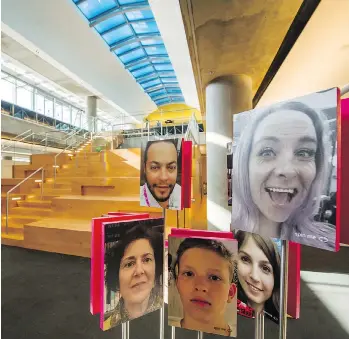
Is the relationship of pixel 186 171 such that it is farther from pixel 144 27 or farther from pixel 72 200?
pixel 144 27

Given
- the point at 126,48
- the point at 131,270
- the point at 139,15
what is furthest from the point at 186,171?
the point at 126,48

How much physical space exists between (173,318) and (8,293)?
2.46 m

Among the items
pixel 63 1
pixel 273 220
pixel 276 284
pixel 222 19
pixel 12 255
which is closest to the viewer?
pixel 273 220

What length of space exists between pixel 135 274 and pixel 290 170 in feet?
2.49

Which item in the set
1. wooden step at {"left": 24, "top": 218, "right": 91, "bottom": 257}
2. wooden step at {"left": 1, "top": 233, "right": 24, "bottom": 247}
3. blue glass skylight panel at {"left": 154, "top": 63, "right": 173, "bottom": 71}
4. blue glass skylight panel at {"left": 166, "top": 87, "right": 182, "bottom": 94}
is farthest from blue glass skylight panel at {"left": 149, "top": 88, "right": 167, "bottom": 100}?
wooden step at {"left": 24, "top": 218, "right": 91, "bottom": 257}

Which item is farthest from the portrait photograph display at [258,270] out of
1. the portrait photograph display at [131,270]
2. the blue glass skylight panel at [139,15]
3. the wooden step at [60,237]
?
the blue glass skylight panel at [139,15]

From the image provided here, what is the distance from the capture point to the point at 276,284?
0.94 meters

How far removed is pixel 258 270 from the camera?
0.97 metres

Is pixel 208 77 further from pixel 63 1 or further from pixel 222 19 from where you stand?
pixel 63 1

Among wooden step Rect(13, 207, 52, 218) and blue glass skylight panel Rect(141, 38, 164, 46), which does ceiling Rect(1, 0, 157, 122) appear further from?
wooden step Rect(13, 207, 52, 218)

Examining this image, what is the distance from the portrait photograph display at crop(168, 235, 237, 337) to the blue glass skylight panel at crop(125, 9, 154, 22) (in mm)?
6839

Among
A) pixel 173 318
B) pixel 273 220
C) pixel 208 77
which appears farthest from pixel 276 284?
pixel 208 77

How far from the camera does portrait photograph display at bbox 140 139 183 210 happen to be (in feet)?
4.14

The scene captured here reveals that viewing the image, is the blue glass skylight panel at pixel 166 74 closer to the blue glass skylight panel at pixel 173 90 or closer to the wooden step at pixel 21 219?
the blue glass skylight panel at pixel 173 90
